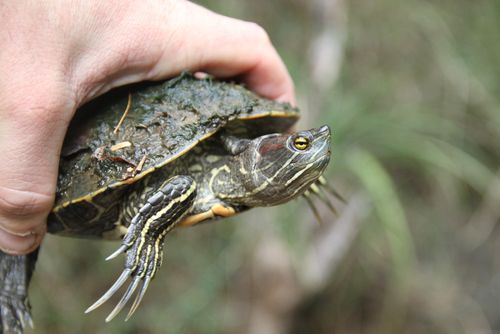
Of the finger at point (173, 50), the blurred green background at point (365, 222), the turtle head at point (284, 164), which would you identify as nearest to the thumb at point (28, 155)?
the finger at point (173, 50)

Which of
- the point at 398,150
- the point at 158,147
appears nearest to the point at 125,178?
the point at 158,147

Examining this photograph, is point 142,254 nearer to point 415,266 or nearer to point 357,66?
point 415,266

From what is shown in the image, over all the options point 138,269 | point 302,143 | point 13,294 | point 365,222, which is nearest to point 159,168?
point 138,269

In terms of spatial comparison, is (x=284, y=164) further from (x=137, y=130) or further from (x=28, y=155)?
(x=28, y=155)

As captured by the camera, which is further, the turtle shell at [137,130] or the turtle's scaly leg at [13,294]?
the turtle's scaly leg at [13,294]

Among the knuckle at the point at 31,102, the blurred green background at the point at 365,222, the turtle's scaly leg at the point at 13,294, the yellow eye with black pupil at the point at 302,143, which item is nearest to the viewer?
the knuckle at the point at 31,102

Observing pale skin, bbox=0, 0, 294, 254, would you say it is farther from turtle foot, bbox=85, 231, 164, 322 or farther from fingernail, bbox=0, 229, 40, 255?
turtle foot, bbox=85, 231, 164, 322

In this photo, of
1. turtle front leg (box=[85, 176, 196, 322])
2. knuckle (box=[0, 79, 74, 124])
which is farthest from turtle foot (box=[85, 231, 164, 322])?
knuckle (box=[0, 79, 74, 124])

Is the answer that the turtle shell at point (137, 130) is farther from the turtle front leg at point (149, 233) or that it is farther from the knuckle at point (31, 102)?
the knuckle at point (31, 102)
